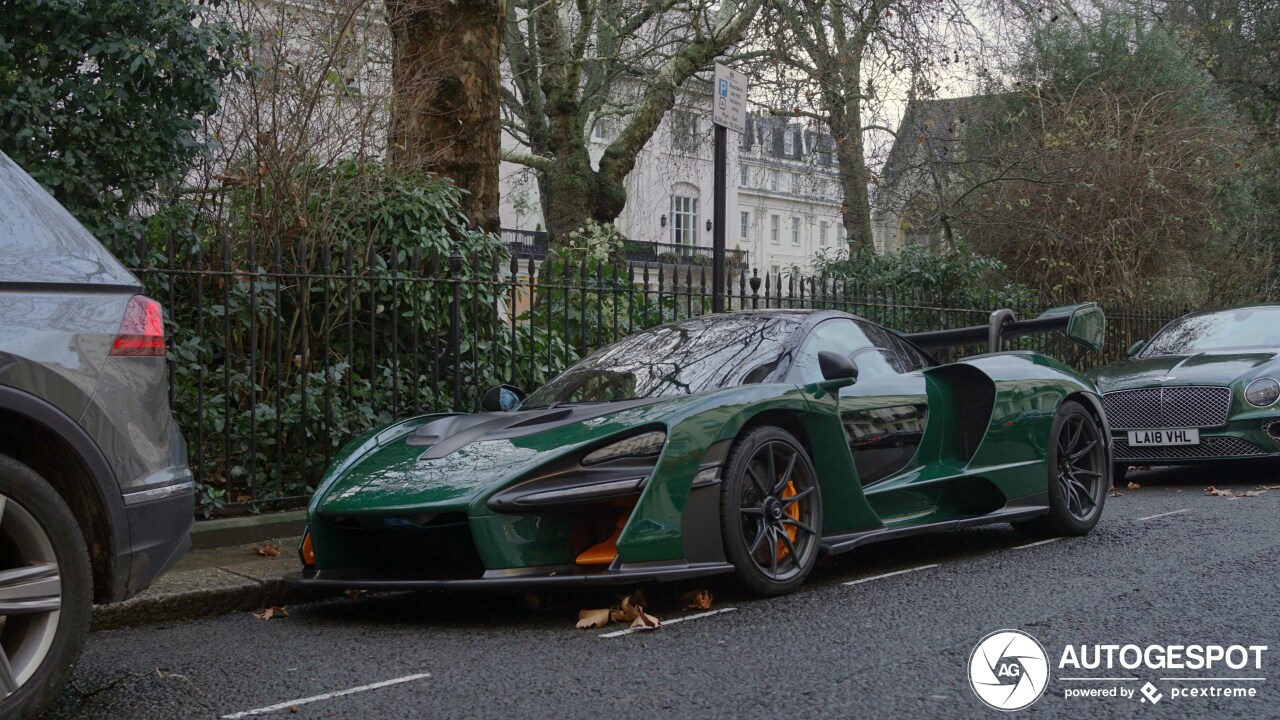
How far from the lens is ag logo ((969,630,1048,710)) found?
12.1 ft

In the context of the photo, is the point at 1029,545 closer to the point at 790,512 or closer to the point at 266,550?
the point at 790,512

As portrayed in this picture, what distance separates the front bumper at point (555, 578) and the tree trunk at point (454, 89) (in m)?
5.11

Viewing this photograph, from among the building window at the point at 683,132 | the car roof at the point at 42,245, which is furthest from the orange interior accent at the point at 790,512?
the building window at the point at 683,132

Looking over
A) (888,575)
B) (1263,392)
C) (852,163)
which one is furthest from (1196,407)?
(852,163)

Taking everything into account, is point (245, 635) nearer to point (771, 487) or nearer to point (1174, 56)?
point (771, 487)

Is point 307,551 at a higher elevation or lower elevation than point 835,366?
lower

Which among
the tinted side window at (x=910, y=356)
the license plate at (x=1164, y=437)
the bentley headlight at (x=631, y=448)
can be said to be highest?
the tinted side window at (x=910, y=356)

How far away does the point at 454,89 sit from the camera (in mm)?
9508

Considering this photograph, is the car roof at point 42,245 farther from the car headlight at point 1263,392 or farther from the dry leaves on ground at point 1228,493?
the car headlight at point 1263,392

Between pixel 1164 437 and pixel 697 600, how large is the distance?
6.12 metres

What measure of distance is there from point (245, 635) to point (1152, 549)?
179 inches

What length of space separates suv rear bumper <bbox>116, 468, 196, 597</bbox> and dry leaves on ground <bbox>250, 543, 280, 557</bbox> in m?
2.63

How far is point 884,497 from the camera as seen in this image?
5.81 meters

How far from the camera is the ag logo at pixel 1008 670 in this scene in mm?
3676
